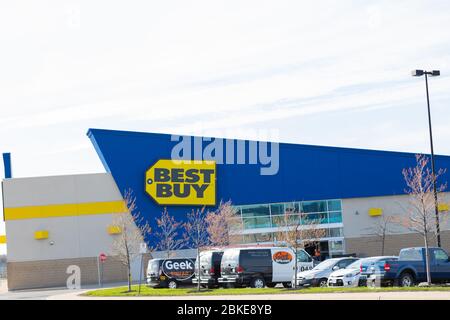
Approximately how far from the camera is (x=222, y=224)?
56812 mm

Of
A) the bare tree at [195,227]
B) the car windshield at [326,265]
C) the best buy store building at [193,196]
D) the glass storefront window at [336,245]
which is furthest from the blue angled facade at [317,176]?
the car windshield at [326,265]

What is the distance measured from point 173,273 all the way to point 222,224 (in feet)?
57.6

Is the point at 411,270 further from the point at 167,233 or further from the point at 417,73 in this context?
the point at 167,233

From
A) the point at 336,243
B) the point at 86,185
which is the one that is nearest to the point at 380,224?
the point at 336,243

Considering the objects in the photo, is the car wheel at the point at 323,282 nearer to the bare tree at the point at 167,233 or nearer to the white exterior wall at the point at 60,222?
the bare tree at the point at 167,233

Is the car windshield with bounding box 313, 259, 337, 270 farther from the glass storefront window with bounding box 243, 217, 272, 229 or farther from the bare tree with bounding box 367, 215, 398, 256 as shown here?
the bare tree with bounding box 367, 215, 398, 256

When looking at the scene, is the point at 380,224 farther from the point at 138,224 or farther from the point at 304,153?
the point at 138,224

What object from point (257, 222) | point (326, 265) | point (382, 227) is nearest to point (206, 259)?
point (326, 265)

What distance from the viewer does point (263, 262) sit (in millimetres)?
35625

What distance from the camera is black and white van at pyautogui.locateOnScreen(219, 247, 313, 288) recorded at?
35.1 m

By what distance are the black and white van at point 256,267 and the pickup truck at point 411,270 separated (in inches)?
260

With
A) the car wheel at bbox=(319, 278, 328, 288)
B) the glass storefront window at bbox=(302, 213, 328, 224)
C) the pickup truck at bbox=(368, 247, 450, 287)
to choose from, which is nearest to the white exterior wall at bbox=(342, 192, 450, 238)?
the glass storefront window at bbox=(302, 213, 328, 224)
